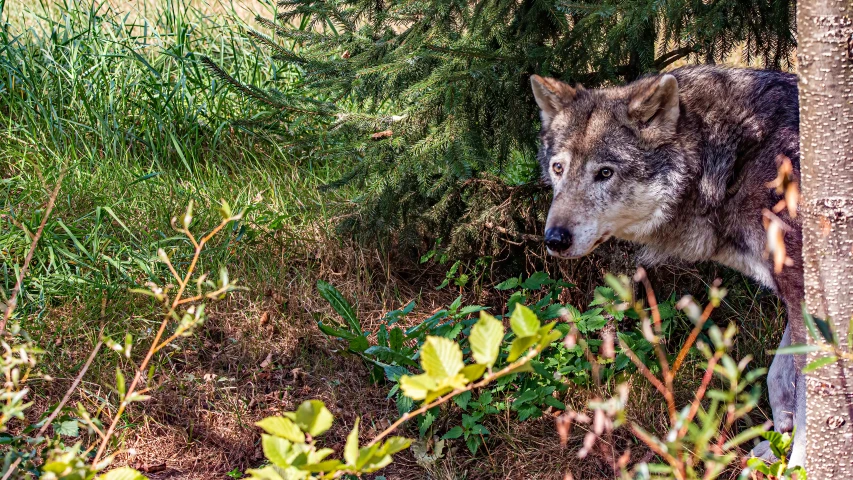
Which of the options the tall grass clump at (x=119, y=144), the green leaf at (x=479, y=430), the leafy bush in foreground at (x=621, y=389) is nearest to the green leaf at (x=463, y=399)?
the leafy bush in foreground at (x=621, y=389)

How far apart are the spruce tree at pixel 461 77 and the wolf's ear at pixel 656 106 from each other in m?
0.34

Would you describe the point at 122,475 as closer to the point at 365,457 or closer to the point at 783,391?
the point at 365,457

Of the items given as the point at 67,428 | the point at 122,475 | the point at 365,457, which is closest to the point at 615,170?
the point at 365,457

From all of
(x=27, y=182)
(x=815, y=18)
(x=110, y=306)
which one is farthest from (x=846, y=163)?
(x=27, y=182)

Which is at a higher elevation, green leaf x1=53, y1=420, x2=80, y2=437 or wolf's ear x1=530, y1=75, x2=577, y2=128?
wolf's ear x1=530, y1=75, x2=577, y2=128

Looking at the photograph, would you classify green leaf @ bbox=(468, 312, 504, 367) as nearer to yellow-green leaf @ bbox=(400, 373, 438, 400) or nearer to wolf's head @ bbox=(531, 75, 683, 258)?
yellow-green leaf @ bbox=(400, 373, 438, 400)

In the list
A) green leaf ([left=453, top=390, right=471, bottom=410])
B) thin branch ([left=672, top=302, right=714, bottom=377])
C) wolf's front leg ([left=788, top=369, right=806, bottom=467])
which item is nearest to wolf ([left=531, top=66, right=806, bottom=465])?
wolf's front leg ([left=788, top=369, right=806, bottom=467])

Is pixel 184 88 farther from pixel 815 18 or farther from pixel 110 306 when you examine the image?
pixel 815 18

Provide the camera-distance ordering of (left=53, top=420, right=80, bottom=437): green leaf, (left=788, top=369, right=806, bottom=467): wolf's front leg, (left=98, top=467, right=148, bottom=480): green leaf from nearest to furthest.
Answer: (left=98, top=467, right=148, bottom=480): green leaf < (left=788, top=369, right=806, bottom=467): wolf's front leg < (left=53, top=420, right=80, bottom=437): green leaf

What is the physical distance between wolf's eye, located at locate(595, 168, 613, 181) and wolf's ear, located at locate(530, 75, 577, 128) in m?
0.45

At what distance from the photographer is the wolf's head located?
11.8 ft

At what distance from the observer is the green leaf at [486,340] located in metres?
1.65

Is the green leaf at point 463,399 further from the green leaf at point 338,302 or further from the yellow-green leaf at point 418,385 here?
the yellow-green leaf at point 418,385

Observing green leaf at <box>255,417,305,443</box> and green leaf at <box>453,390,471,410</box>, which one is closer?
green leaf at <box>255,417,305,443</box>
